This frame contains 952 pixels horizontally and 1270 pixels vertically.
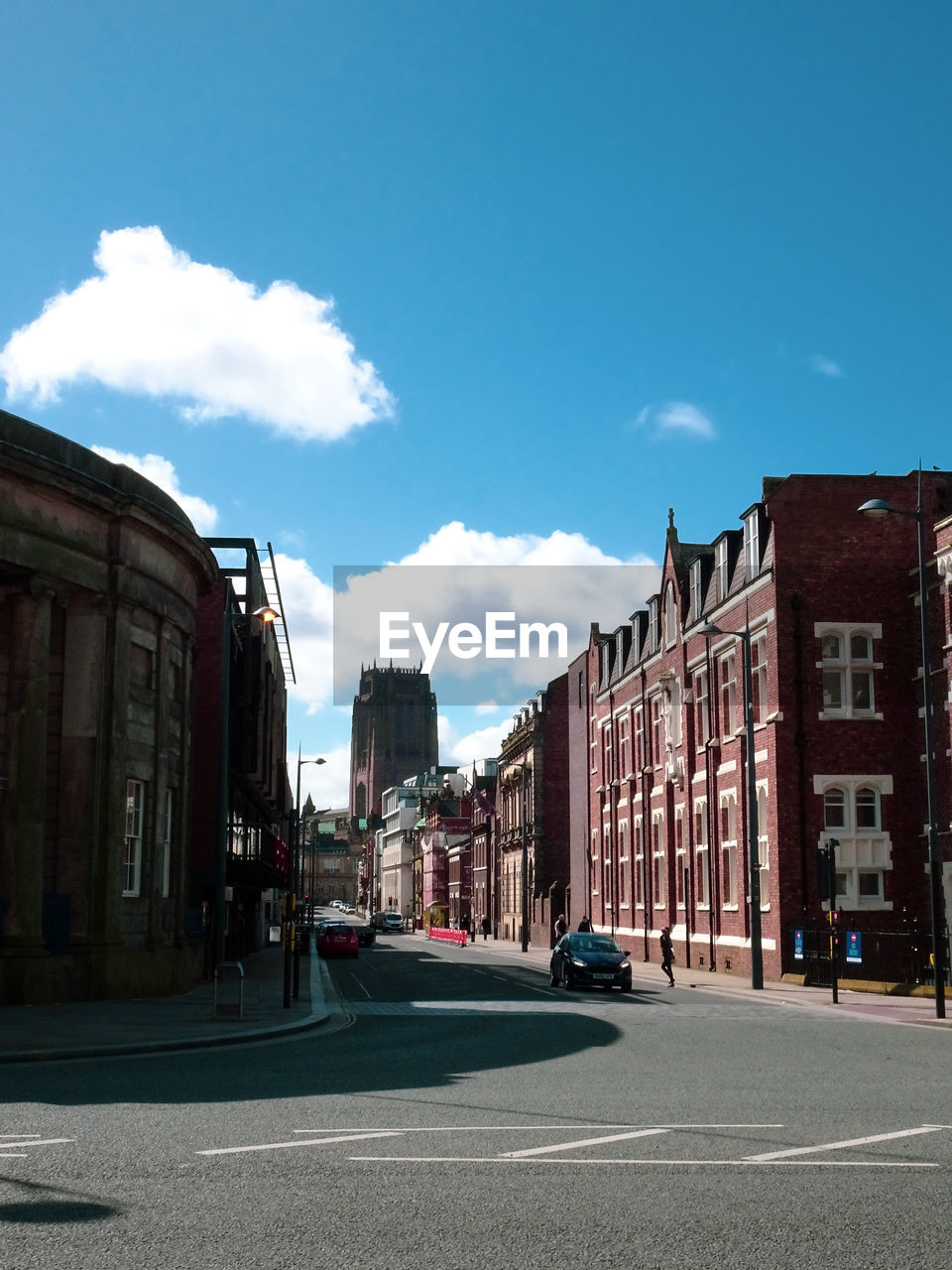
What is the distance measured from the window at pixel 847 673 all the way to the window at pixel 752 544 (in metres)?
3.34

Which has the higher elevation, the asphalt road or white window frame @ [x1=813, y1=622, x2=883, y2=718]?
white window frame @ [x1=813, y1=622, x2=883, y2=718]

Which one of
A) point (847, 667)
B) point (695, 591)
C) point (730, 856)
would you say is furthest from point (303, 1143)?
point (695, 591)

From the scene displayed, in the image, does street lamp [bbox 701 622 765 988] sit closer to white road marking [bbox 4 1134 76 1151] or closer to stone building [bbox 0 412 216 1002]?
stone building [bbox 0 412 216 1002]

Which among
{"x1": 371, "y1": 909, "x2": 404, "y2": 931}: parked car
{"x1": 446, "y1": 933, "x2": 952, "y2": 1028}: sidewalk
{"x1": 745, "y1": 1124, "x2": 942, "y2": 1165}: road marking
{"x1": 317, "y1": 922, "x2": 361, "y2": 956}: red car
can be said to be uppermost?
{"x1": 745, "y1": 1124, "x2": 942, "y2": 1165}: road marking

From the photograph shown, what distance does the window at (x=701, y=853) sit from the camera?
4650cm

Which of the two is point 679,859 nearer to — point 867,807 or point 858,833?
point 867,807

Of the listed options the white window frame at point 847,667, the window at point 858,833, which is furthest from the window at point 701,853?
the white window frame at point 847,667

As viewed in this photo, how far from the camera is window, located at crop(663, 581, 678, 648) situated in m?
51.3

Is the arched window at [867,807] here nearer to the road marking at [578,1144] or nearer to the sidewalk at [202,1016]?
the sidewalk at [202,1016]

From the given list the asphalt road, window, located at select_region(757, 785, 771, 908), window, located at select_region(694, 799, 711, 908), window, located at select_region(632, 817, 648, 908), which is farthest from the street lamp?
window, located at select_region(632, 817, 648, 908)

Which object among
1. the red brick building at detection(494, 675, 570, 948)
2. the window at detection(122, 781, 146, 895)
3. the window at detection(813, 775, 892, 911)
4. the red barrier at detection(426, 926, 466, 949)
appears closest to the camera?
the window at detection(122, 781, 146, 895)

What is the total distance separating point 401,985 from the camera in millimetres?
38094

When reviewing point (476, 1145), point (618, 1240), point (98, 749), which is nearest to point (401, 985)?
point (98, 749)

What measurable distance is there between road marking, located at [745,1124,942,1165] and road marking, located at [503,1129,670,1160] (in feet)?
4.13
